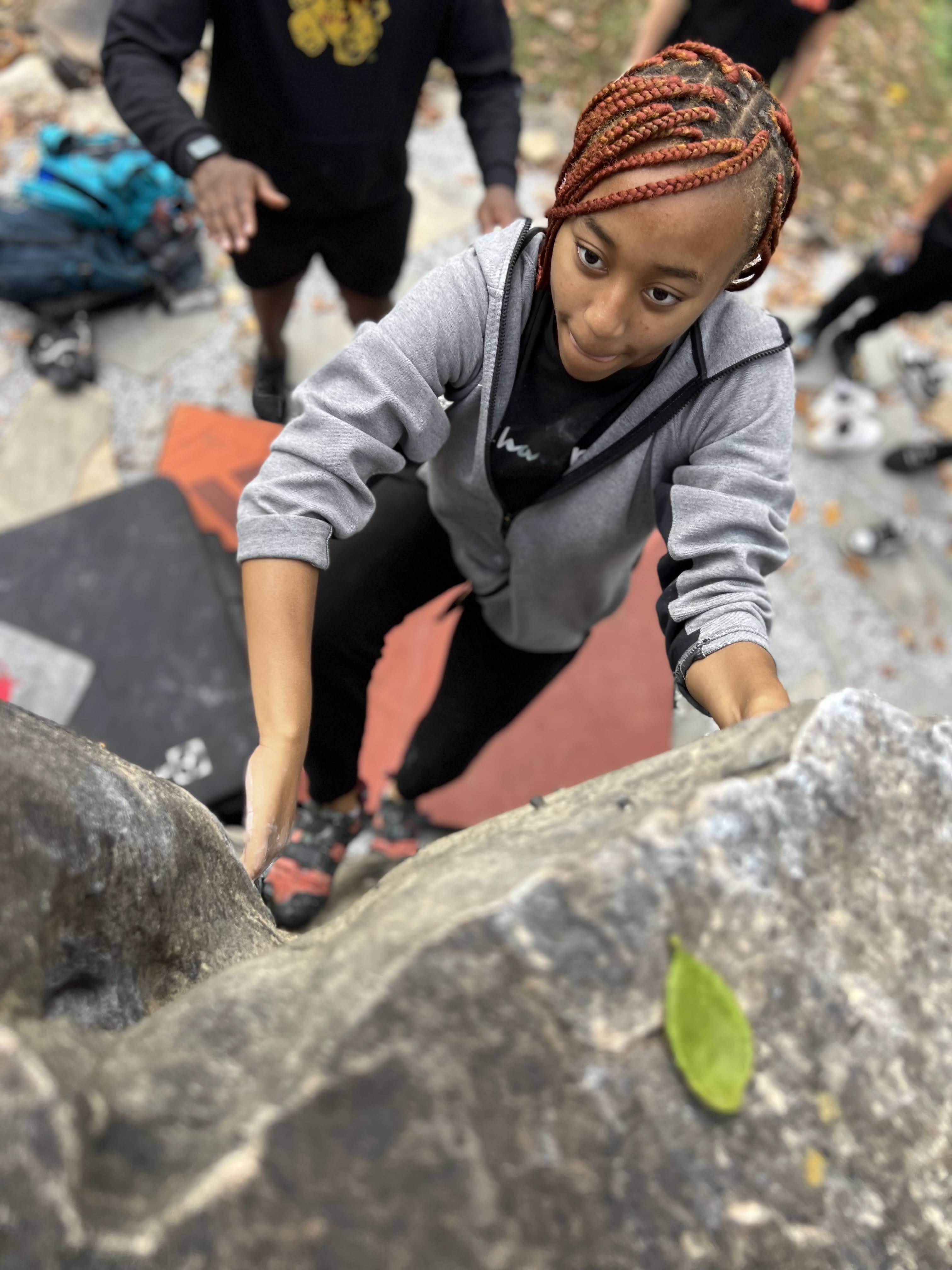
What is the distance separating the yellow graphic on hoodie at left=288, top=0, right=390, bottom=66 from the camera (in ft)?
7.06

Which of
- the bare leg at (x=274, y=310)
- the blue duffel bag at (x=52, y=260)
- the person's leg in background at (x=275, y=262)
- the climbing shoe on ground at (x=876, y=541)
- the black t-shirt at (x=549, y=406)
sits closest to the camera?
the black t-shirt at (x=549, y=406)

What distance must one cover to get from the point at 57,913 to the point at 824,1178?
83cm

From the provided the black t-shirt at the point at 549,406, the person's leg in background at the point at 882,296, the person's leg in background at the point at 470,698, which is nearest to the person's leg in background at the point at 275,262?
the person's leg in background at the point at 470,698

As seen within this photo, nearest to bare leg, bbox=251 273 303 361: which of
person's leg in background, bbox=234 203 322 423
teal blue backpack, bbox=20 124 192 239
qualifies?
person's leg in background, bbox=234 203 322 423

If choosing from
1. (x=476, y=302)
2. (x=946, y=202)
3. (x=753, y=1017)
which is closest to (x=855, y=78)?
(x=946, y=202)

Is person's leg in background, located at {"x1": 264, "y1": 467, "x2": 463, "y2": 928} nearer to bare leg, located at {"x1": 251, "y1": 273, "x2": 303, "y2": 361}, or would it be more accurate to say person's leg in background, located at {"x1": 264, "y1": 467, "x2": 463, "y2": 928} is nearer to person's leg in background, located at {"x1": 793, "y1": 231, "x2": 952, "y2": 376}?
bare leg, located at {"x1": 251, "y1": 273, "x2": 303, "y2": 361}

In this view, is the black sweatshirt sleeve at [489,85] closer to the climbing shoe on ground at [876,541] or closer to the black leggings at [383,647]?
the black leggings at [383,647]

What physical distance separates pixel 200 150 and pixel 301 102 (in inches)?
11.7

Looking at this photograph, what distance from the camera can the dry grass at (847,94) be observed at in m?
5.44

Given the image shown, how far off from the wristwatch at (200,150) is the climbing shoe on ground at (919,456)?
134 inches

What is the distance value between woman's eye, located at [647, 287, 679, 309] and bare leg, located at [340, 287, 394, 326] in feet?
6.90

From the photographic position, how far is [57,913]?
3.03ft

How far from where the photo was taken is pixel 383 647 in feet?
6.86

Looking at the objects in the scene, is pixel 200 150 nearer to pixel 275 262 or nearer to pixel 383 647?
pixel 275 262
